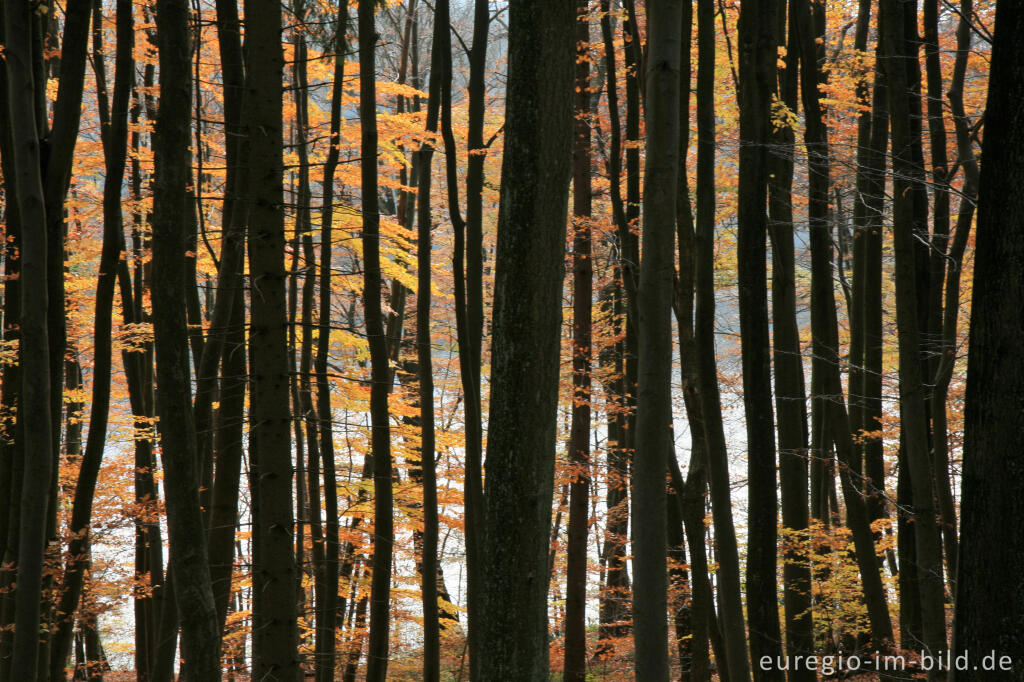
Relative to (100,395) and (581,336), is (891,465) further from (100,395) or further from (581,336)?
(100,395)

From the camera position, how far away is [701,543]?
263 inches

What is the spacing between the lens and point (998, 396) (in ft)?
8.54

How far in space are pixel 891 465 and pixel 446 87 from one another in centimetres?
1307

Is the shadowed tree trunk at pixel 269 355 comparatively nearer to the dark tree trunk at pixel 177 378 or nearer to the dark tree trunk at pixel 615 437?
the dark tree trunk at pixel 177 378

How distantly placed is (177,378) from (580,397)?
5757mm

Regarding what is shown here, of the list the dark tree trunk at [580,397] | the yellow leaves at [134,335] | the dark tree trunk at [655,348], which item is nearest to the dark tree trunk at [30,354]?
the yellow leaves at [134,335]

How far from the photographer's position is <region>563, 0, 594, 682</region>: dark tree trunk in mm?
8617

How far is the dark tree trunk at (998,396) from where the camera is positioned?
8.43ft

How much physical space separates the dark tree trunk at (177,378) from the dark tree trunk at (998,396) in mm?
3660

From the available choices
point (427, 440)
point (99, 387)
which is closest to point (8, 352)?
point (99, 387)

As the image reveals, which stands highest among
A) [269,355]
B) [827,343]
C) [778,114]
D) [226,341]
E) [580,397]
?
[778,114]

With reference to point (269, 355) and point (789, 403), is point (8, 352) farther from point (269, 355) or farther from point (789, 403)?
point (789, 403)

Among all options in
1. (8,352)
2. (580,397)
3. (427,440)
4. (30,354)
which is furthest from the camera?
(580,397)

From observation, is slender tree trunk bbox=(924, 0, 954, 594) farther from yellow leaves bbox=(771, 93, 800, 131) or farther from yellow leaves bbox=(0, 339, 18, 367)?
yellow leaves bbox=(0, 339, 18, 367)
